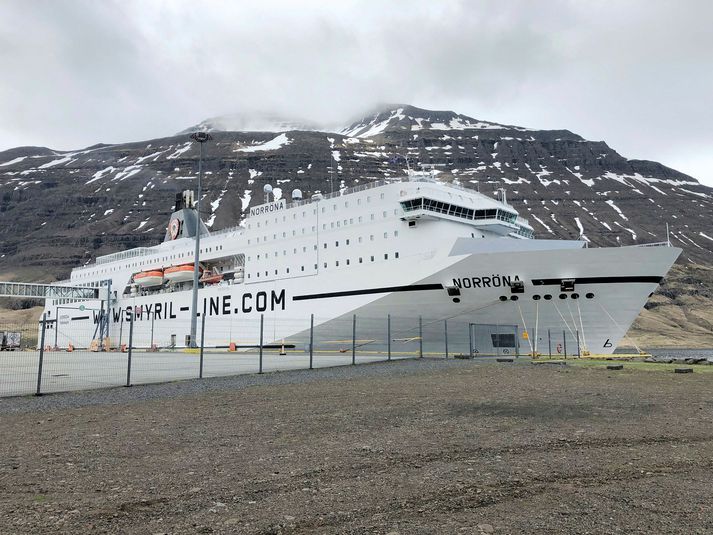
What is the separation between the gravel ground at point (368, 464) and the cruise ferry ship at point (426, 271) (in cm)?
1265

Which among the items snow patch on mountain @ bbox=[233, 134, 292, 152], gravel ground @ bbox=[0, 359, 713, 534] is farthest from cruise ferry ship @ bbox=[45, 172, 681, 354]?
snow patch on mountain @ bbox=[233, 134, 292, 152]

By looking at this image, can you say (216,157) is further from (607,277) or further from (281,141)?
(607,277)

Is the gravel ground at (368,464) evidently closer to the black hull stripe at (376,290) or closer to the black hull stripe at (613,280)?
the black hull stripe at (613,280)

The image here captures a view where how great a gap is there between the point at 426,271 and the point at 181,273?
2107cm

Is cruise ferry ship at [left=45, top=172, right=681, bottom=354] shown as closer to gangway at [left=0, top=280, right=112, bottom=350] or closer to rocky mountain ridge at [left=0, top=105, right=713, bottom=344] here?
gangway at [left=0, top=280, right=112, bottom=350]

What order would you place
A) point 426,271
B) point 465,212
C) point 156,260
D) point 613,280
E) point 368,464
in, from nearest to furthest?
point 368,464 < point 613,280 < point 426,271 < point 465,212 < point 156,260

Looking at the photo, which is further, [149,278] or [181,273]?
[149,278]

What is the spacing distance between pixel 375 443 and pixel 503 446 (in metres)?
1.14

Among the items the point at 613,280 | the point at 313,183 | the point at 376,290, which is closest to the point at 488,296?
the point at 613,280

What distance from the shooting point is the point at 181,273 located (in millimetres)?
36906

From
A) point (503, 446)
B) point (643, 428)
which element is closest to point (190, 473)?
point (503, 446)

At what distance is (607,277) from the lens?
785 inches

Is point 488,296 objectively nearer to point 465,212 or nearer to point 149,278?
point 465,212

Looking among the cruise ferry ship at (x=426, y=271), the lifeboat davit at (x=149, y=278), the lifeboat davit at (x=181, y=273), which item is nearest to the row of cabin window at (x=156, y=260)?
the cruise ferry ship at (x=426, y=271)
